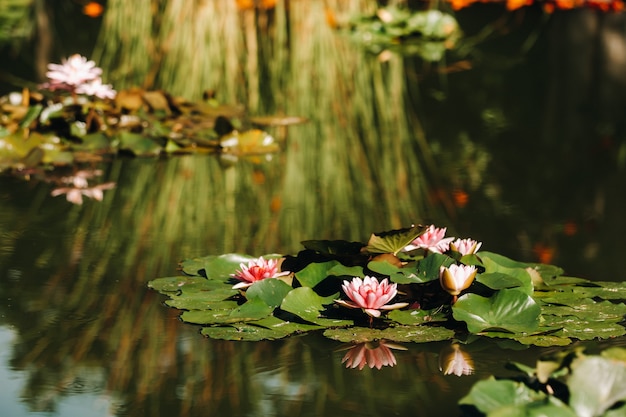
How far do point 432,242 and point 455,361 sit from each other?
1.77 feet

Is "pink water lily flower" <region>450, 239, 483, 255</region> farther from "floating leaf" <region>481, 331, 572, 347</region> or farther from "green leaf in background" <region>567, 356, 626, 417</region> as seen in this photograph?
"green leaf in background" <region>567, 356, 626, 417</region>

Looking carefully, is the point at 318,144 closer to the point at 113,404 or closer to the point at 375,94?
the point at 375,94

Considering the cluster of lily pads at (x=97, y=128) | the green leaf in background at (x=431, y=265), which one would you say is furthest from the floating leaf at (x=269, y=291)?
the cluster of lily pads at (x=97, y=128)

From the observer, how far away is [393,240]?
3090 millimetres

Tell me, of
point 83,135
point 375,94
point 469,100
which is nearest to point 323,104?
point 375,94

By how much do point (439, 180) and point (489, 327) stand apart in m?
2.00

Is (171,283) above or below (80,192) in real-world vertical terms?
below

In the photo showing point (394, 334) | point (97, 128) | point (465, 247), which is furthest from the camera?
point (97, 128)

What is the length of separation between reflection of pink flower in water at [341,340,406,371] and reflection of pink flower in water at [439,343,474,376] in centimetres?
11

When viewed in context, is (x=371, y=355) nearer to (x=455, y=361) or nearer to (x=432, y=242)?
(x=455, y=361)

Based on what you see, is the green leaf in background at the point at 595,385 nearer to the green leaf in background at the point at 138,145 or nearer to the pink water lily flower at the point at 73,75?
the green leaf in background at the point at 138,145

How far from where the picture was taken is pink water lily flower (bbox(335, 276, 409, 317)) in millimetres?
2865

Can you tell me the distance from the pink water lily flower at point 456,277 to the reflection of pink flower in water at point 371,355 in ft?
0.66

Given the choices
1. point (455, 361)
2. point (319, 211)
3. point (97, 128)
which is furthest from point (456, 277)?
point (97, 128)
